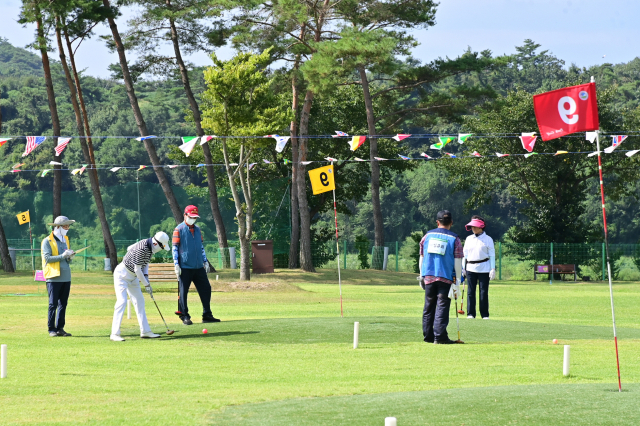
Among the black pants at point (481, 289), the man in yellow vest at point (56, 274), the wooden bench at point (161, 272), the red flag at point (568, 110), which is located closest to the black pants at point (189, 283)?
the man in yellow vest at point (56, 274)

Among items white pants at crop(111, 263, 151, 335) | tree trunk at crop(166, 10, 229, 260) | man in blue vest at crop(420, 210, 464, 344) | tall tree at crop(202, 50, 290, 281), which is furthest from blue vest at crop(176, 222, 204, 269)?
tree trunk at crop(166, 10, 229, 260)

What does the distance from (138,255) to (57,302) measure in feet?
7.00

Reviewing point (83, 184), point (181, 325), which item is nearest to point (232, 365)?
point (181, 325)

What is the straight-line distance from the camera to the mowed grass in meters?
7.29

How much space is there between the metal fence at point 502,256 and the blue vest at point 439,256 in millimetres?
30657

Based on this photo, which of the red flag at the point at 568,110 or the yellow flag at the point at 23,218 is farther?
the yellow flag at the point at 23,218

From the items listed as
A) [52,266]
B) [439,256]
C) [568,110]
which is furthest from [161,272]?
[568,110]

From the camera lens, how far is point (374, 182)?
44.1m

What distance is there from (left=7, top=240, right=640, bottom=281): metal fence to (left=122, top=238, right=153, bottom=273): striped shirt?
29.3 meters

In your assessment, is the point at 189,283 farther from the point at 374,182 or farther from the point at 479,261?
the point at 374,182

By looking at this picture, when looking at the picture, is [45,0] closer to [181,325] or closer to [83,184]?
[181,325]

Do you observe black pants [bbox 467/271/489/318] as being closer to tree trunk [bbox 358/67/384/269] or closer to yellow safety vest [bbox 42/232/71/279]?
yellow safety vest [bbox 42/232/71/279]

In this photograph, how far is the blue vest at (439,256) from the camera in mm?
11930

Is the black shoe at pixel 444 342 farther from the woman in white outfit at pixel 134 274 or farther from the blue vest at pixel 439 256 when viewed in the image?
the woman in white outfit at pixel 134 274
